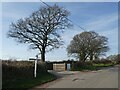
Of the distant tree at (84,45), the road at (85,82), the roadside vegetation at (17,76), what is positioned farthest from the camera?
the distant tree at (84,45)

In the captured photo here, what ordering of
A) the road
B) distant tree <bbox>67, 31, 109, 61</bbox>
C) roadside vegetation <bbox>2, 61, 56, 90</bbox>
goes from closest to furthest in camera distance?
roadside vegetation <bbox>2, 61, 56, 90</bbox> < the road < distant tree <bbox>67, 31, 109, 61</bbox>

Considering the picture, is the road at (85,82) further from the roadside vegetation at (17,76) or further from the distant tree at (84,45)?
the distant tree at (84,45)

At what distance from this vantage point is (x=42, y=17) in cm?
4772

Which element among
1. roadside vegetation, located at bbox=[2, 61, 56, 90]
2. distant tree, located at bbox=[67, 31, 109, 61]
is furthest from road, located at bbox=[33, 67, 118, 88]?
distant tree, located at bbox=[67, 31, 109, 61]

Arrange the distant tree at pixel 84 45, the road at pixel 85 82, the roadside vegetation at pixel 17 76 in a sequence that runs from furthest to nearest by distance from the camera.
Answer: the distant tree at pixel 84 45
the road at pixel 85 82
the roadside vegetation at pixel 17 76

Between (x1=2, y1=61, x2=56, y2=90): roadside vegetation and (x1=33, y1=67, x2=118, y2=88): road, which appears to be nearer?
(x1=2, y1=61, x2=56, y2=90): roadside vegetation

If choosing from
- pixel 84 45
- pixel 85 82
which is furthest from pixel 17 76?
pixel 84 45

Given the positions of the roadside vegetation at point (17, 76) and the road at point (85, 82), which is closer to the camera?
the roadside vegetation at point (17, 76)

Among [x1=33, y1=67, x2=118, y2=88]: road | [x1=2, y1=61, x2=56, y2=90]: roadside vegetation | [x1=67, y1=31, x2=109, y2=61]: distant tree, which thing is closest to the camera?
[x1=2, y1=61, x2=56, y2=90]: roadside vegetation

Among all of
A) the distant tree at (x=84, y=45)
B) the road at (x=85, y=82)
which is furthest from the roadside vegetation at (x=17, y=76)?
the distant tree at (x=84, y=45)

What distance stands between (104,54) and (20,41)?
51.2 meters

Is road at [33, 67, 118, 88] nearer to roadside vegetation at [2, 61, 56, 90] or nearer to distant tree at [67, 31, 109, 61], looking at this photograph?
roadside vegetation at [2, 61, 56, 90]

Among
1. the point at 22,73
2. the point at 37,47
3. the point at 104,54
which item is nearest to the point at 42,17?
the point at 37,47

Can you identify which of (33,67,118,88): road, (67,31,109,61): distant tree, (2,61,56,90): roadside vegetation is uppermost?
(67,31,109,61): distant tree
